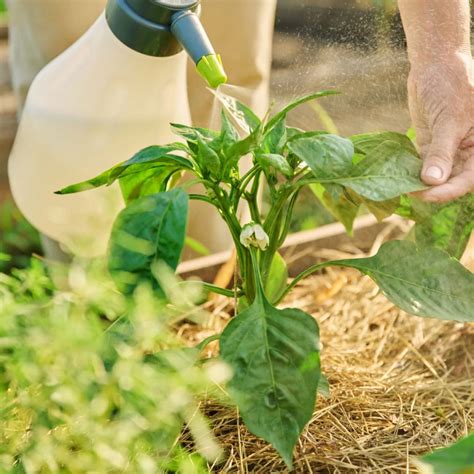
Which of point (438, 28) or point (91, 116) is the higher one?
point (438, 28)

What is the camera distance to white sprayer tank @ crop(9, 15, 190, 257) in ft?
3.62

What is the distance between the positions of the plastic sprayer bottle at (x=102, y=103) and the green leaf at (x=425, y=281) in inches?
11.1

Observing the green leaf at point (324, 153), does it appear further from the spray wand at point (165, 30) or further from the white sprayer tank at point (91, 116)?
the white sprayer tank at point (91, 116)

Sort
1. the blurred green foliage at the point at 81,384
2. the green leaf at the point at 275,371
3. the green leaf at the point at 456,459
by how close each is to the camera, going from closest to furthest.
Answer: the green leaf at the point at 456,459 < the blurred green foliage at the point at 81,384 < the green leaf at the point at 275,371

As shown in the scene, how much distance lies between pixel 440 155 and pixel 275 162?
0.21 meters

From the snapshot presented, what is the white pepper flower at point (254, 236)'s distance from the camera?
0.92m

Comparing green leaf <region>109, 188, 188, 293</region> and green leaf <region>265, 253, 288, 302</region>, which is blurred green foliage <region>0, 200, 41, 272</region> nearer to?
green leaf <region>265, 253, 288, 302</region>

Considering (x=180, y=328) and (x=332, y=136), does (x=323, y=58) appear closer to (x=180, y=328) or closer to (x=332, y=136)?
(x=332, y=136)

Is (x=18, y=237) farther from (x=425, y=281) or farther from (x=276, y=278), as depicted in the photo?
(x=425, y=281)

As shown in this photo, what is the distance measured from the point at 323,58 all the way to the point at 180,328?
0.50 metres

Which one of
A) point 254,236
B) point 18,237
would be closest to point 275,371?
point 254,236

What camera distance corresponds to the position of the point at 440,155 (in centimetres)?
97

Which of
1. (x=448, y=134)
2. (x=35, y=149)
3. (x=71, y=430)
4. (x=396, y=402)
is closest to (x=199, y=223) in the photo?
(x=35, y=149)

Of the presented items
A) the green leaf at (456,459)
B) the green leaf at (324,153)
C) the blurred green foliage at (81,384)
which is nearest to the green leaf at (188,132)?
the green leaf at (324,153)
